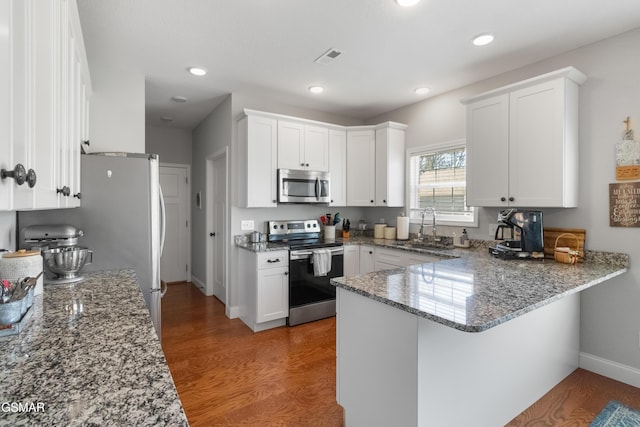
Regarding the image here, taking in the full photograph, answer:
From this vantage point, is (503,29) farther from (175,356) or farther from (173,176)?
(173,176)

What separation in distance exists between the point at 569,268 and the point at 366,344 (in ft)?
5.37

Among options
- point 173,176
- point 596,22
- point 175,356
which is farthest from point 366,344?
point 173,176

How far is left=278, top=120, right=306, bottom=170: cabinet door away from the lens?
147 inches

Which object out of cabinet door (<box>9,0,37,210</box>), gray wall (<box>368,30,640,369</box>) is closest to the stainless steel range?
gray wall (<box>368,30,640,369</box>)

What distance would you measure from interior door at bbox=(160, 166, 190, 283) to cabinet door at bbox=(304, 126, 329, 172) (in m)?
2.59

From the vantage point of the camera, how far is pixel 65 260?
176 cm

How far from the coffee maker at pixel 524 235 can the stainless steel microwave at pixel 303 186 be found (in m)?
2.05

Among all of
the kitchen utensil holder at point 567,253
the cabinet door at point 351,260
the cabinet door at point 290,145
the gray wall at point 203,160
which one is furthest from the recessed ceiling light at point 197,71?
the kitchen utensil holder at point 567,253

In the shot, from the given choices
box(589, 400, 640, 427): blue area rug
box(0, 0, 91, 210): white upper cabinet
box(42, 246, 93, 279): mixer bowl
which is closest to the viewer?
box(0, 0, 91, 210): white upper cabinet

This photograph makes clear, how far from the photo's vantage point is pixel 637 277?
234cm

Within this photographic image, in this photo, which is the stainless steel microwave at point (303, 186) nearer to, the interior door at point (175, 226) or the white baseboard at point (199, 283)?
the white baseboard at point (199, 283)

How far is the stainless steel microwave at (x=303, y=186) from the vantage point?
3.73 meters

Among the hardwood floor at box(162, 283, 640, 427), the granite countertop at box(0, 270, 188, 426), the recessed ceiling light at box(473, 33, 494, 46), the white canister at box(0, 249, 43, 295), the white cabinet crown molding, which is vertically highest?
the recessed ceiling light at box(473, 33, 494, 46)

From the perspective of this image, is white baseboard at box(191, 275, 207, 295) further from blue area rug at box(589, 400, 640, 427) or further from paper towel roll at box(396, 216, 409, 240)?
blue area rug at box(589, 400, 640, 427)
